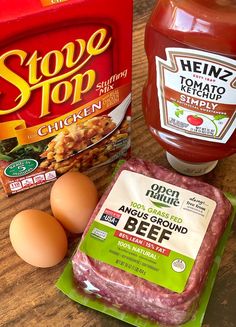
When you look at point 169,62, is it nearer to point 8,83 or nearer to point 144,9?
point 8,83

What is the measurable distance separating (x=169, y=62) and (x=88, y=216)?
30 centimetres

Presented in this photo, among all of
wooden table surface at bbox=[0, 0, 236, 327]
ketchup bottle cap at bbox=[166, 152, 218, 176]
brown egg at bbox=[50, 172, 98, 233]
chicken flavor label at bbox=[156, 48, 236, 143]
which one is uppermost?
chicken flavor label at bbox=[156, 48, 236, 143]

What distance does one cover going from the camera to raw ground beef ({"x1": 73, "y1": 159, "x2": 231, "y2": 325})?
2.37 feet

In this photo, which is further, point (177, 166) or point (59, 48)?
point (177, 166)

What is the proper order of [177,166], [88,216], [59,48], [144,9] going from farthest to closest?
[144,9], [177,166], [88,216], [59,48]

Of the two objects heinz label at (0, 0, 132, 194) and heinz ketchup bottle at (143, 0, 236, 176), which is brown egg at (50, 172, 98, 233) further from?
heinz ketchup bottle at (143, 0, 236, 176)

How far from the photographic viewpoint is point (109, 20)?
2.38 feet

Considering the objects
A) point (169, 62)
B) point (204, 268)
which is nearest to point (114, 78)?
point (169, 62)

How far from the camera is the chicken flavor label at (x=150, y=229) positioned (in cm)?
75

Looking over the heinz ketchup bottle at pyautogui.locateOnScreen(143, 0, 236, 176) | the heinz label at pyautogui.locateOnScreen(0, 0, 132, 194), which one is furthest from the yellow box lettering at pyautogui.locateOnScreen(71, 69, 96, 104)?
the heinz ketchup bottle at pyautogui.locateOnScreen(143, 0, 236, 176)

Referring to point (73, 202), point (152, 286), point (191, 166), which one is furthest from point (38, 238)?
point (191, 166)

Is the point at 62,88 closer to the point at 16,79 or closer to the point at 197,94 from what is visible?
the point at 16,79

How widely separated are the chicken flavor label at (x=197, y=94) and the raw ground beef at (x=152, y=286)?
0.43ft

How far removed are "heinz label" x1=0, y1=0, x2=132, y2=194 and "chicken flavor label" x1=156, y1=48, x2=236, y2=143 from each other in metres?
0.08
